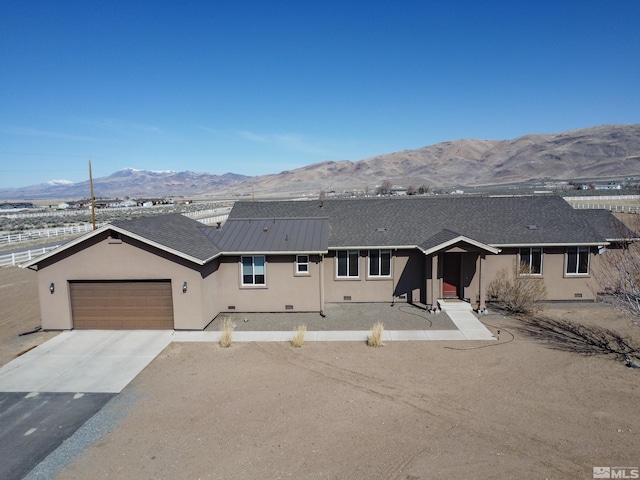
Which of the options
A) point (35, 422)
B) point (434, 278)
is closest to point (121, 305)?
point (35, 422)

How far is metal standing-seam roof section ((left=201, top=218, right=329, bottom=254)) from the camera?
18.1 meters

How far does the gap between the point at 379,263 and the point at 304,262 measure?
3740 millimetres

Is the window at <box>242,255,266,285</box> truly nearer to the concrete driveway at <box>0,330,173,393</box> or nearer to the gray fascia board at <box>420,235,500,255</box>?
the concrete driveway at <box>0,330,173,393</box>

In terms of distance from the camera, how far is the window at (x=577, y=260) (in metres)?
19.2

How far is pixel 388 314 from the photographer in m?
18.1

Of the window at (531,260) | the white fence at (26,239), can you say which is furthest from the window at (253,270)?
the white fence at (26,239)

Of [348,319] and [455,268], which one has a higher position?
[455,268]

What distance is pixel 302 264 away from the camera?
18344 mm

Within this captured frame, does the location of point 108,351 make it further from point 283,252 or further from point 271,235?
point 271,235

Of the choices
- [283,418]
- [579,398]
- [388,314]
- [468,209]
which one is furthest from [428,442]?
[468,209]

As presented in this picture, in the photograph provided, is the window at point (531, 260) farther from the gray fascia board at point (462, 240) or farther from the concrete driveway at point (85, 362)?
the concrete driveway at point (85, 362)

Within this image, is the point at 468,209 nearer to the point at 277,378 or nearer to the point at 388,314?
the point at 388,314

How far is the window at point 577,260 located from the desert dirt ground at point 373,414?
260 inches

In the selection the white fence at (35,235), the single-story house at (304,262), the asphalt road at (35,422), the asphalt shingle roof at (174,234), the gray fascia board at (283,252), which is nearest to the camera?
the asphalt road at (35,422)
